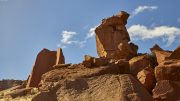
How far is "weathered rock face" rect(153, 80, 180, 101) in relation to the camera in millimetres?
16219

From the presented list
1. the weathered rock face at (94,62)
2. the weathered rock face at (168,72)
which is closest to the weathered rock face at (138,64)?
the weathered rock face at (168,72)

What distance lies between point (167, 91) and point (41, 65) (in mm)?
13818

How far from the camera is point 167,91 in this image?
16.5 m

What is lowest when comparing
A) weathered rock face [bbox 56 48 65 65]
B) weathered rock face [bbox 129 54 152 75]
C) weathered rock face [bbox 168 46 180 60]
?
weathered rock face [bbox 129 54 152 75]

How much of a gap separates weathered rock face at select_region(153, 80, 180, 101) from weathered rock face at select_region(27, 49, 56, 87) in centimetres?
1149

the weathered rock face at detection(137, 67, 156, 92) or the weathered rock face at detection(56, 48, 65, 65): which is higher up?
the weathered rock face at detection(56, 48, 65, 65)

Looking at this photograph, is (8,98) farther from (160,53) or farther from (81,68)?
(160,53)

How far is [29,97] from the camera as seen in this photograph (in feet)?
43.0

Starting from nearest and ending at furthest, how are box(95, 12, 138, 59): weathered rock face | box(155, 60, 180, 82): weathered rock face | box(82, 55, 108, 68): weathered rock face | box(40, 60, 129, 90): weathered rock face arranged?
box(40, 60, 129, 90): weathered rock face, box(82, 55, 108, 68): weathered rock face, box(155, 60, 180, 82): weathered rock face, box(95, 12, 138, 59): weathered rock face

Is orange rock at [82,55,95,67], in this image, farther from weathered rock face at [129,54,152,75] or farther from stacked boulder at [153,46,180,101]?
weathered rock face at [129,54,152,75]

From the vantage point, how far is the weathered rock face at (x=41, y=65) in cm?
2617

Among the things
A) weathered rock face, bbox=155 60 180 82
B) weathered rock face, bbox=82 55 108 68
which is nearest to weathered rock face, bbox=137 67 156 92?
weathered rock face, bbox=155 60 180 82

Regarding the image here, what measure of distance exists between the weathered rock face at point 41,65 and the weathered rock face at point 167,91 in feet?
37.7

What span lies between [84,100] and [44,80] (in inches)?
170
